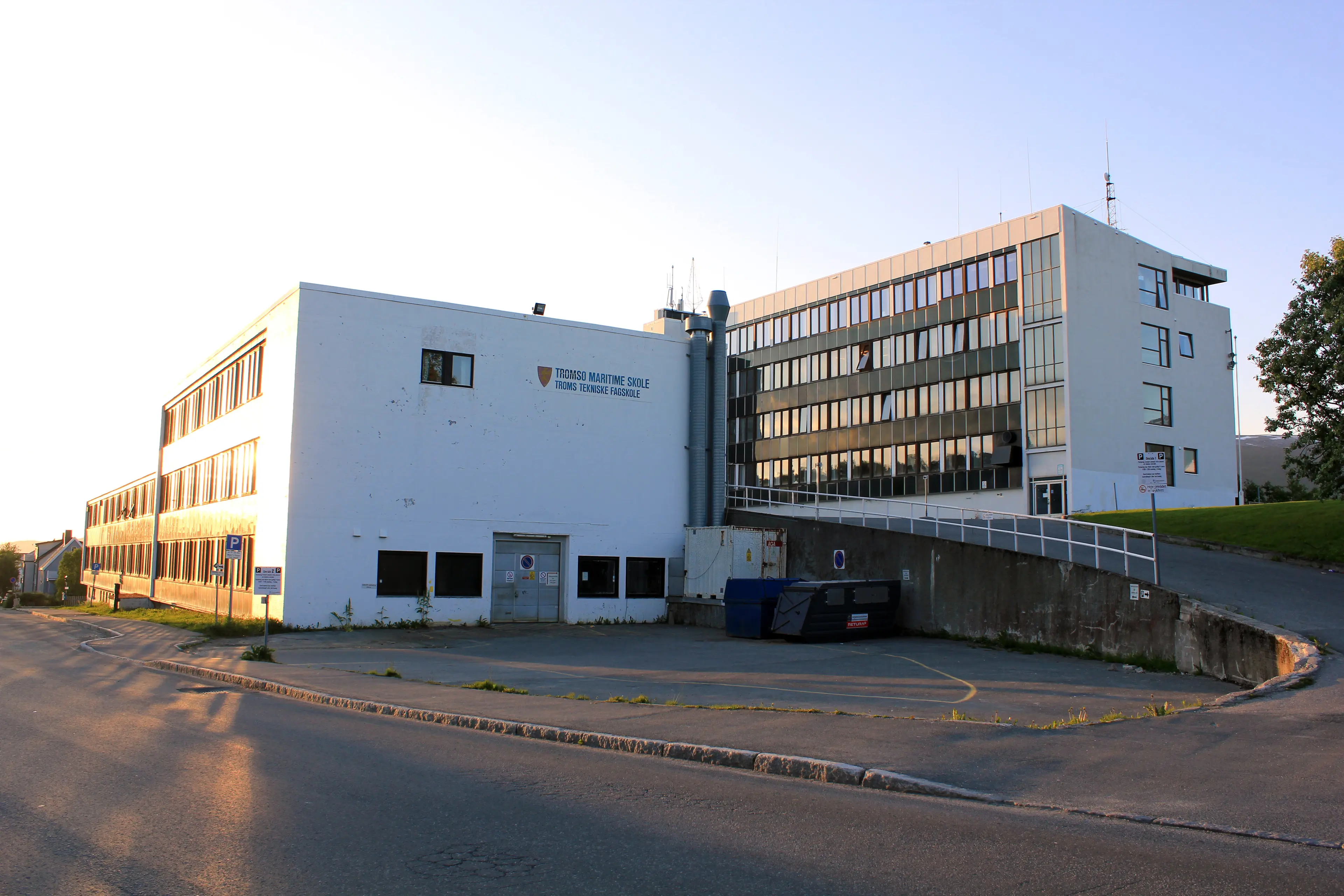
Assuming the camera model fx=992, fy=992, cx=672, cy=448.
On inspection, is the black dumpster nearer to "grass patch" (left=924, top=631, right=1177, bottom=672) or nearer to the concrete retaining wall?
the concrete retaining wall

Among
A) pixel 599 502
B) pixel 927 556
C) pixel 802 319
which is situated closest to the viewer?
pixel 927 556

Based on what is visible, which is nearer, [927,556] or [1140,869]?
[1140,869]

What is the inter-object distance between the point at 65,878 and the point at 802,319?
6698 centimetres

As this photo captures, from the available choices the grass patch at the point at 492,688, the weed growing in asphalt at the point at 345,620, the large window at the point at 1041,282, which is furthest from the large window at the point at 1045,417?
the grass patch at the point at 492,688

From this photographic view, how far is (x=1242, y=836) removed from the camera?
252 inches

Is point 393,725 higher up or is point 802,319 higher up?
point 802,319

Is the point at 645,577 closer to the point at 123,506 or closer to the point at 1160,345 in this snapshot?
the point at 1160,345

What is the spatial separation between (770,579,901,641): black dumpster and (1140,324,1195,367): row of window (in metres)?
38.3

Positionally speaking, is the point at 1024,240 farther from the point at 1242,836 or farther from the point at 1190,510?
the point at 1242,836

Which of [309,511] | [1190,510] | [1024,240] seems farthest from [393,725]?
[1024,240]

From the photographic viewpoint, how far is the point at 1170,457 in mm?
55844

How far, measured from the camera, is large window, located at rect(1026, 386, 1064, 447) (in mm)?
52312

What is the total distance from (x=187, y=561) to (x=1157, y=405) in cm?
5105

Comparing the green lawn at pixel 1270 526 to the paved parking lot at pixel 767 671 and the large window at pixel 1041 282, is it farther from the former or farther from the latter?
the large window at pixel 1041 282
